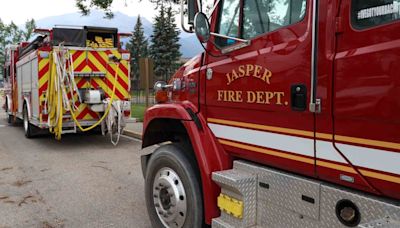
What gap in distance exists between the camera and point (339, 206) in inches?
91.3

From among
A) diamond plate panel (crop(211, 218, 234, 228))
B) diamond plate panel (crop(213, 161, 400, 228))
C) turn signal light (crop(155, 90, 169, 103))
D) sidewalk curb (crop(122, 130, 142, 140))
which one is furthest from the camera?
sidewalk curb (crop(122, 130, 142, 140))

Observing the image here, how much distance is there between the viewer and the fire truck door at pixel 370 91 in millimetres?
1985

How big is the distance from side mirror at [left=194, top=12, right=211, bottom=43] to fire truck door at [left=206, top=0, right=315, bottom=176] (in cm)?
20

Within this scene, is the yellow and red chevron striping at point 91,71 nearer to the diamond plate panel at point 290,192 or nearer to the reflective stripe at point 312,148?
the reflective stripe at point 312,148

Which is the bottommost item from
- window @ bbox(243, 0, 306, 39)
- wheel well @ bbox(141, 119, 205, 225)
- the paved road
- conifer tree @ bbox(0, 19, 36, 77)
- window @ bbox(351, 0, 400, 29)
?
the paved road

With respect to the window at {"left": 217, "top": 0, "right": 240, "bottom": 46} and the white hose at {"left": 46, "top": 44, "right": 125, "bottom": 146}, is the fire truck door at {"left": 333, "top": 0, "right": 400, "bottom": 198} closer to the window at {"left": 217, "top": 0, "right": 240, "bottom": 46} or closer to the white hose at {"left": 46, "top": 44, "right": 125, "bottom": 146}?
the window at {"left": 217, "top": 0, "right": 240, "bottom": 46}

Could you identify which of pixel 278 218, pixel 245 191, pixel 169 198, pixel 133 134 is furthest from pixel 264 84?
pixel 133 134

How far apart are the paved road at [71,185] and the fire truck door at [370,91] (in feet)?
9.38

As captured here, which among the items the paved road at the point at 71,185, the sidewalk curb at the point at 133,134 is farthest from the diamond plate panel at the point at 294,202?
the sidewalk curb at the point at 133,134

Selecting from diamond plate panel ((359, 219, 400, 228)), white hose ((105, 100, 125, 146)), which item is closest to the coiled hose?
white hose ((105, 100, 125, 146))

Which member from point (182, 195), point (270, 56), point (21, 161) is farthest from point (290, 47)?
point (21, 161)

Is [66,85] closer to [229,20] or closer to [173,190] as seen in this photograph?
[173,190]

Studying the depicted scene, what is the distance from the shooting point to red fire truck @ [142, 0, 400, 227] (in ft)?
6.82

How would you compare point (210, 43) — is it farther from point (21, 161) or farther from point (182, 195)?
point (21, 161)
